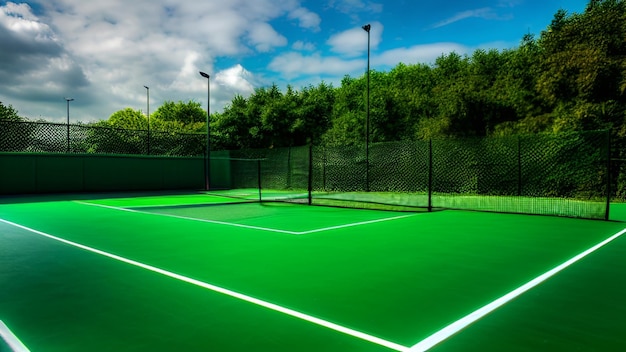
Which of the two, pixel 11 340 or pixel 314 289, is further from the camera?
pixel 314 289

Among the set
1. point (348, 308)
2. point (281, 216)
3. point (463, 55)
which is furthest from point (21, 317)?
point (463, 55)

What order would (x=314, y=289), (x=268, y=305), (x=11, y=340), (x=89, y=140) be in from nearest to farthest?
(x=11, y=340) → (x=268, y=305) → (x=314, y=289) → (x=89, y=140)

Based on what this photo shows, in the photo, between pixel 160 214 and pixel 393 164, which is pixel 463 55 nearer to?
pixel 393 164

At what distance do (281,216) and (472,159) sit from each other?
34.7 feet

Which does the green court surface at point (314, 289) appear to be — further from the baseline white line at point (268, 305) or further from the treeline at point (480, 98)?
the treeline at point (480, 98)

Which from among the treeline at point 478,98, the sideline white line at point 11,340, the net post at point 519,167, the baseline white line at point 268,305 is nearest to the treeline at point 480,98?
the treeline at point 478,98

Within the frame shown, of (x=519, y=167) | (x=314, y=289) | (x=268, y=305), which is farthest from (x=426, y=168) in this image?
(x=268, y=305)

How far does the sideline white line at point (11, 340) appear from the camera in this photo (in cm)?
285

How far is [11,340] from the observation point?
2984mm

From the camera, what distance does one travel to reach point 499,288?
14.3 feet

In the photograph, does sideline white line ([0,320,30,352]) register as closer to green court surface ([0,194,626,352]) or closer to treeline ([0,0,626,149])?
green court surface ([0,194,626,352])

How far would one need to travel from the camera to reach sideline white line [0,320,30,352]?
9.35 ft

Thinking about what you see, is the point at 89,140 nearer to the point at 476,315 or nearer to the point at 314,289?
the point at 314,289

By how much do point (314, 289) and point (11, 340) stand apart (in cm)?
255
